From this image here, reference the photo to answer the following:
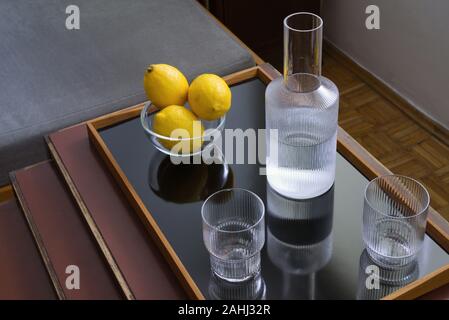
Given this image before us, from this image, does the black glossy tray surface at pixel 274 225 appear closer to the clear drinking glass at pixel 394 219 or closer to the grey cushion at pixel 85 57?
the clear drinking glass at pixel 394 219

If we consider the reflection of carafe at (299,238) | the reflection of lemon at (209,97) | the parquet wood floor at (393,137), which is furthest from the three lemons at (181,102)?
the parquet wood floor at (393,137)

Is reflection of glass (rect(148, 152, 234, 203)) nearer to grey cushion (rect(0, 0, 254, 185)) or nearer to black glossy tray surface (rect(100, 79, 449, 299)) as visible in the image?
black glossy tray surface (rect(100, 79, 449, 299))

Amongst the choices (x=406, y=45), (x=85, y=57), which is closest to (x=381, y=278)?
(x=85, y=57)

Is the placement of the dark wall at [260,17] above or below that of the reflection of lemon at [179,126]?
below

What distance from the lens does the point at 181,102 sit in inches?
42.4

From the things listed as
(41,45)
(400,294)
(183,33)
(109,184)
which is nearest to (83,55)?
(41,45)

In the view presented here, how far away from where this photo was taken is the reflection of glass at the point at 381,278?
2.82ft

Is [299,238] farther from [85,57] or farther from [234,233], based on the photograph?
[85,57]

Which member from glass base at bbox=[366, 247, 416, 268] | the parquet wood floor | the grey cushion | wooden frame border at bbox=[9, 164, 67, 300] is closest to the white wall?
the parquet wood floor

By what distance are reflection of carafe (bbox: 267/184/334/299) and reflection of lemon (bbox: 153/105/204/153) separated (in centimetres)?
13

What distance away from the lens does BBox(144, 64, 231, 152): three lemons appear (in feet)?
3.39

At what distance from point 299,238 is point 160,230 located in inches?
7.3

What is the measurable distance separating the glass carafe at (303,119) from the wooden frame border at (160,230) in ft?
0.27
